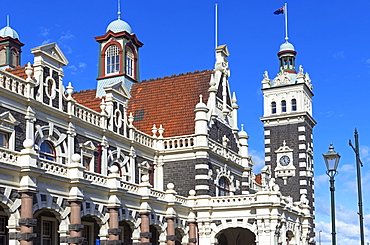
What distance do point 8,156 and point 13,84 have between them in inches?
244

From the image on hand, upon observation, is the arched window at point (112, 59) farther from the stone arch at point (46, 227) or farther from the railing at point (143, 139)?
the stone arch at point (46, 227)

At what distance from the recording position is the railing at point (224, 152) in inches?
1751

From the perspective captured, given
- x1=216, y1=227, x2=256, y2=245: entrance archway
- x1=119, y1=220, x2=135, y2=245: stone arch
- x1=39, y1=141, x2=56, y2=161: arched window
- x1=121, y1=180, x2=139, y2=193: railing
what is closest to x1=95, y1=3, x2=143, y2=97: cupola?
x1=216, y1=227, x2=256, y2=245: entrance archway

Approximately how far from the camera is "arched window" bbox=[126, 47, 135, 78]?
50.4m

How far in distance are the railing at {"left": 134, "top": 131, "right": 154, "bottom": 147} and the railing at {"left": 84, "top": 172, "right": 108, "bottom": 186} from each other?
10320 millimetres

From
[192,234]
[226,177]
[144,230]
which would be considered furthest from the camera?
[226,177]

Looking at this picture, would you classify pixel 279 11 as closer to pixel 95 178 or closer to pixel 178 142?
pixel 178 142

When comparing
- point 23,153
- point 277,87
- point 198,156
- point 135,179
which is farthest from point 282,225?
point 277,87

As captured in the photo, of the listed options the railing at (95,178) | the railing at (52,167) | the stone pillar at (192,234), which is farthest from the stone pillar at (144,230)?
the railing at (52,167)

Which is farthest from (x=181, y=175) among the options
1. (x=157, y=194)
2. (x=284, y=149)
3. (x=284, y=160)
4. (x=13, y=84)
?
(x=284, y=149)

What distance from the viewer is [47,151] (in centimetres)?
3284

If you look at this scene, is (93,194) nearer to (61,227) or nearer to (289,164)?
(61,227)

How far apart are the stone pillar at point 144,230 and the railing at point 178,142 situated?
394 inches

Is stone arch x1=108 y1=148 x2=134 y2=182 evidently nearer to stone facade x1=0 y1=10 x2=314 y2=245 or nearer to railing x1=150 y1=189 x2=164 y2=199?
stone facade x1=0 y1=10 x2=314 y2=245
